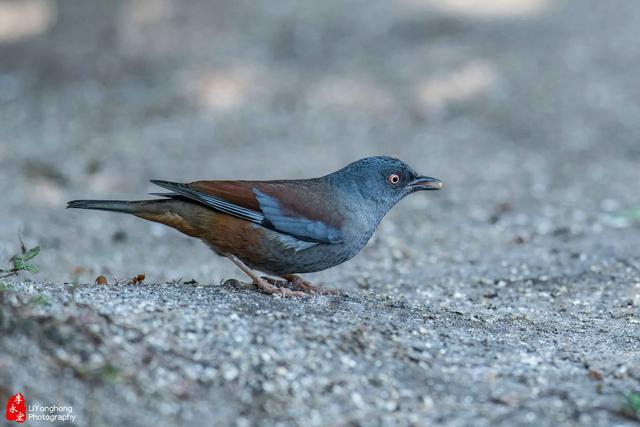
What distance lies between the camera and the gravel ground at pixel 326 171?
13.5 feet

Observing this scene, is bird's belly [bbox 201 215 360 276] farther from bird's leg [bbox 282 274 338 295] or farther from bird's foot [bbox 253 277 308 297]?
bird's leg [bbox 282 274 338 295]

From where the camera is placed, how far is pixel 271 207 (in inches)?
222

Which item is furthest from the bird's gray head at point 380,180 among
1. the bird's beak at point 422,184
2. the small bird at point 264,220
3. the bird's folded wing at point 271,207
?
the bird's folded wing at point 271,207

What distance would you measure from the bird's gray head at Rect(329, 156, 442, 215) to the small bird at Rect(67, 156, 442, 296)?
16 centimetres

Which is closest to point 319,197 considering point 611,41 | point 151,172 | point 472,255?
point 472,255

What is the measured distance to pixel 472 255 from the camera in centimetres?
819

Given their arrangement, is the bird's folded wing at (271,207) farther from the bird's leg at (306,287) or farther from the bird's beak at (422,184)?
the bird's beak at (422,184)

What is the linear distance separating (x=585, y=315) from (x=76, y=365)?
11.8 feet

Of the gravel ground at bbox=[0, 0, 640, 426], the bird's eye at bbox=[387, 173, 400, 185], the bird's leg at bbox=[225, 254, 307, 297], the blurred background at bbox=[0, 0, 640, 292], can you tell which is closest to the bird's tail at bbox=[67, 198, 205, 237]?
the bird's leg at bbox=[225, 254, 307, 297]

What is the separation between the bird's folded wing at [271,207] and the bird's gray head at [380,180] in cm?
33

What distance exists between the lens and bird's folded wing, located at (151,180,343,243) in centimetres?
561

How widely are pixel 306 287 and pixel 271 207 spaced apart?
66cm

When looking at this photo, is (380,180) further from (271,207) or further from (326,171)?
(326,171)

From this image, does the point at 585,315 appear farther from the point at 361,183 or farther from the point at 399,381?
the point at 399,381
